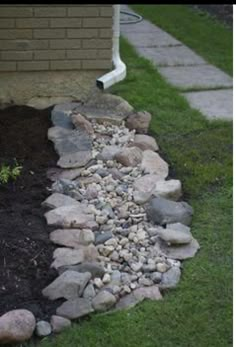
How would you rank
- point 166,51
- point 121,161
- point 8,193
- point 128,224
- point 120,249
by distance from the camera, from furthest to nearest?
point 166,51 < point 121,161 < point 8,193 < point 128,224 < point 120,249

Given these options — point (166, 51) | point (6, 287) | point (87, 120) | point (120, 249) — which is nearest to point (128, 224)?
point (120, 249)

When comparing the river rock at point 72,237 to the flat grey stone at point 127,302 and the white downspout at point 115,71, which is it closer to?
the flat grey stone at point 127,302

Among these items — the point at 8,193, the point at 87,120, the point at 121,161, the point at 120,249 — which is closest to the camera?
the point at 120,249

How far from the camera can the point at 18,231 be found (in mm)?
3234

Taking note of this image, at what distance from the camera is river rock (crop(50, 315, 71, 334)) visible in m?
2.61

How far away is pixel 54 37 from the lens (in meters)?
4.98

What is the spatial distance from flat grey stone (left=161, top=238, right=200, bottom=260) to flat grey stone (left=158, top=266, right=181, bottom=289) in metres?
0.10

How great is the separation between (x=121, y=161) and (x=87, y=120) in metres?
0.71

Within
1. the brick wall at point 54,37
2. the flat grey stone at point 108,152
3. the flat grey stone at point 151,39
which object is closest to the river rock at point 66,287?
the flat grey stone at point 108,152

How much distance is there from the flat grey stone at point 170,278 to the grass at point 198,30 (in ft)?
11.5

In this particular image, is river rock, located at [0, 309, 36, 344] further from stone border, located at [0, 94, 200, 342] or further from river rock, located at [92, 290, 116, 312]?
river rock, located at [92, 290, 116, 312]

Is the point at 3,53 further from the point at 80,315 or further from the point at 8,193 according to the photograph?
the point at 80,315

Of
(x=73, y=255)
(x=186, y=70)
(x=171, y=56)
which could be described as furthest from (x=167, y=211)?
(x=171, y=56)

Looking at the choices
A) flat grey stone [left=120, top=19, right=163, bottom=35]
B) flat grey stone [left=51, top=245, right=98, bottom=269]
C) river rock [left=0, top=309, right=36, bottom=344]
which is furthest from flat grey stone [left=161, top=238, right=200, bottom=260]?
flat grey stone [left=120, top=19, right=163, bottom=35]
